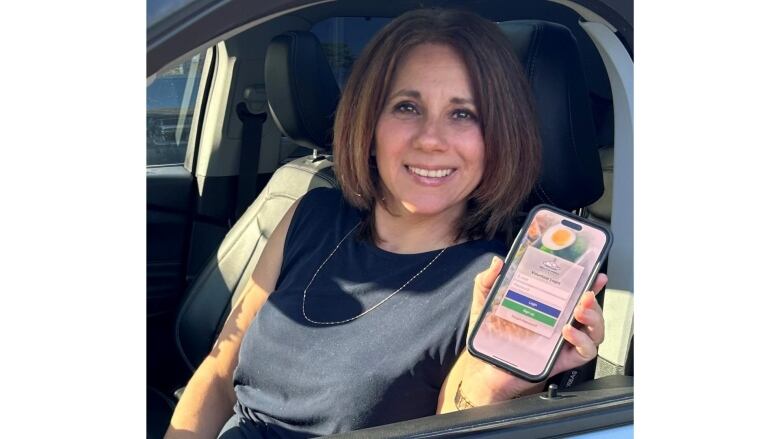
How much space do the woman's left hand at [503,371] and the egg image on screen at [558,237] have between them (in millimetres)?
72

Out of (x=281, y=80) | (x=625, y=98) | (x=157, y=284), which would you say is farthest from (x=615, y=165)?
(x=157, y=284)

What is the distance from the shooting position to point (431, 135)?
185cm

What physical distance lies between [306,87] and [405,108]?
715mm

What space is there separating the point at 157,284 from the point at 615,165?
1793 millimetres

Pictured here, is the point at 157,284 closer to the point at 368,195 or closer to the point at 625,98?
the point at 368,195

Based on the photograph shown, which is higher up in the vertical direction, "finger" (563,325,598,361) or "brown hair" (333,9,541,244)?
"brown hair" (333,9,541,244)

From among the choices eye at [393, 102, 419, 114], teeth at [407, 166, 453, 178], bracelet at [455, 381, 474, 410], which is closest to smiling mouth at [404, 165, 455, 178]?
teeth at [407, 166, 453, 178]

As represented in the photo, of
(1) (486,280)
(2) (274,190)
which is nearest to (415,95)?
(1) (486,280)

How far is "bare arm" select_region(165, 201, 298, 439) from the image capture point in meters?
2.00

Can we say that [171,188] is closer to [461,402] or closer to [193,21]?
[461,402]

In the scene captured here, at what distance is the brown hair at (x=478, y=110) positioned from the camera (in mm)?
1832

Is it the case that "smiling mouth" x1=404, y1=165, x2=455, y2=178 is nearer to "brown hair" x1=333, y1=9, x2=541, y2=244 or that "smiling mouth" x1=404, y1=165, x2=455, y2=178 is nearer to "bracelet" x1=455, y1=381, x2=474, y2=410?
"brown hair" x1=333, y1=9, x2=541, y2=244

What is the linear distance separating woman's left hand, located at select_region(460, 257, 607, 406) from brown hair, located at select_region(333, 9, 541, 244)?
0.92ft
